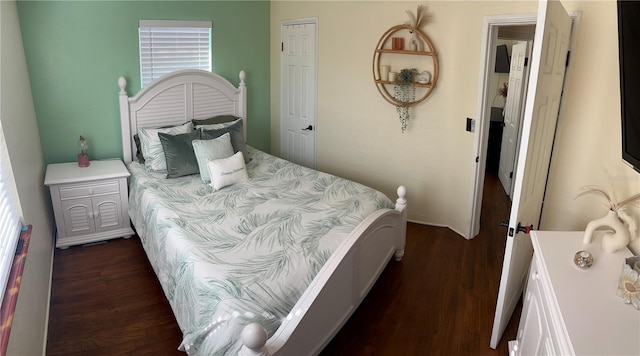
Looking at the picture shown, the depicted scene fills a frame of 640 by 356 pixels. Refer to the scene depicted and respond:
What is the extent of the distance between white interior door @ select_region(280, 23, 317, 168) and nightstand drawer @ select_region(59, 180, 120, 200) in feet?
6.69

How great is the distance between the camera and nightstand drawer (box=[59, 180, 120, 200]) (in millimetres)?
3641

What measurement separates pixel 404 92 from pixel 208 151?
1815mm


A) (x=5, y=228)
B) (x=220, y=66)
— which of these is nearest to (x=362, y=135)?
(x=220, y=66)

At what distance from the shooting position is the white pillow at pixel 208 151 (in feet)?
12.2

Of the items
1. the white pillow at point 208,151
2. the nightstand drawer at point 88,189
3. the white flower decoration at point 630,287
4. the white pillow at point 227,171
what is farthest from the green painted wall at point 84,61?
the white flower decoration at point 630,287

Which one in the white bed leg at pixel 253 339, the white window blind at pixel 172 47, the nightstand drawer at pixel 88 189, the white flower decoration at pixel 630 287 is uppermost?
the white window blind at pixel 172 47

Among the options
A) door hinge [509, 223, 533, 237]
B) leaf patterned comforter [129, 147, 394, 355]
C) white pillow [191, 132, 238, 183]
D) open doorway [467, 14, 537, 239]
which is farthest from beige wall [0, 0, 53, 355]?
open doorway [467, 14, 537, 239]

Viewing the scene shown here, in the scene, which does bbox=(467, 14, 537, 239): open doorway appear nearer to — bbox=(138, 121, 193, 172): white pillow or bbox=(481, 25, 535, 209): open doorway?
bbox=(481, 25, 535, 209): open doorway

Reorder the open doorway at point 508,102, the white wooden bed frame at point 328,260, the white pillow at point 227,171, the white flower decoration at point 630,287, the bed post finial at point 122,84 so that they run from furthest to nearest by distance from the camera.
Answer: the open doorway at point 508,102, the bed post finial at point 122,84, the white pillow at point 227,171, the white wooden bed frame at point 328,260, the white flower decoration at point 630,287

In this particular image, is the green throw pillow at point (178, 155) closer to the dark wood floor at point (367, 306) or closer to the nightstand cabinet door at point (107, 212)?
the nightstand cabinet door at point (107, 212)

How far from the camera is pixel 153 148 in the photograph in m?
3.95

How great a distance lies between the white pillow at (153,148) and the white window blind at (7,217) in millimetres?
1530

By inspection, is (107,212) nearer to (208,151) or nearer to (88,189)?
(88,189)

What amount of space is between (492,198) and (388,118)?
1816 millimetres
